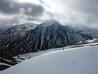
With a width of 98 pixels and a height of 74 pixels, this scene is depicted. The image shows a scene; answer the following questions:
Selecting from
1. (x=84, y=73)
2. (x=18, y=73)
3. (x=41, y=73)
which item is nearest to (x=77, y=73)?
(x=84, y=73)

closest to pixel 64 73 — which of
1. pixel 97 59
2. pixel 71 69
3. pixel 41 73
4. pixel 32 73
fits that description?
pixel 71 69

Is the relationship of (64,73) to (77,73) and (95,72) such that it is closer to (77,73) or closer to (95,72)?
(77,73)

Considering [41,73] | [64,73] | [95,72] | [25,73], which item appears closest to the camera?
[95,72]

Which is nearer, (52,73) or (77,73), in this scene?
(77,73)

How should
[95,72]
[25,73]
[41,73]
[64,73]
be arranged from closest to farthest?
[95,72] → [64,73] → [41,73] → [25,73]

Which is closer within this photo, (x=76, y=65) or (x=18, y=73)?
(x=76, y=65)

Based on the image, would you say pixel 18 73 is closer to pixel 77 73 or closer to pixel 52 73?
pixel 52 73

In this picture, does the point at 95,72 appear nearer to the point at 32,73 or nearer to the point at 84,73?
the point at 84,73
